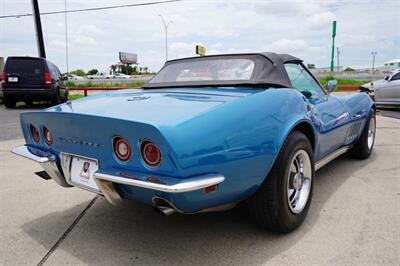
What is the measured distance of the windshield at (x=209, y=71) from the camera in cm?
280

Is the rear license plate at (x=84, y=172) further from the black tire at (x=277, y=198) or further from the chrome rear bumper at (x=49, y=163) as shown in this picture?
the black tire at (x=277, y=198)

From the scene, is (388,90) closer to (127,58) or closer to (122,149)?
(122,149)

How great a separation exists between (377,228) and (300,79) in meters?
1.36

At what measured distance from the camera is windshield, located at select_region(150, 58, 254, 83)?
280 centimetres

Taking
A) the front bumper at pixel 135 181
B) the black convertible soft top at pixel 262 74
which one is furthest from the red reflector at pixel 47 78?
the front bumper at pixel 135 181

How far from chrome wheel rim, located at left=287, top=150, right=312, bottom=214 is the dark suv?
31.9 ft

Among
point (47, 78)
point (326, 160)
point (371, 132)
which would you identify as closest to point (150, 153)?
point (326, 160)

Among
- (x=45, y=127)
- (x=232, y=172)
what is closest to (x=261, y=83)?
(x=232, y=172)

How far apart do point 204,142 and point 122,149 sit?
47 cm

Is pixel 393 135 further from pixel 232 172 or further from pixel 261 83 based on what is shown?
pixel 232 172

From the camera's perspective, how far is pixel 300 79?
10.1ft

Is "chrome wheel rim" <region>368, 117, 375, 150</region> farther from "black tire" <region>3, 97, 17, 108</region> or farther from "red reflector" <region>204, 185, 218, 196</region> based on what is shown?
"black tire" <region>3, 97, 17, 108</region>

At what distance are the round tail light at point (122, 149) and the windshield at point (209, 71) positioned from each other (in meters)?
1.19

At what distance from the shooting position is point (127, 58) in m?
75.4
